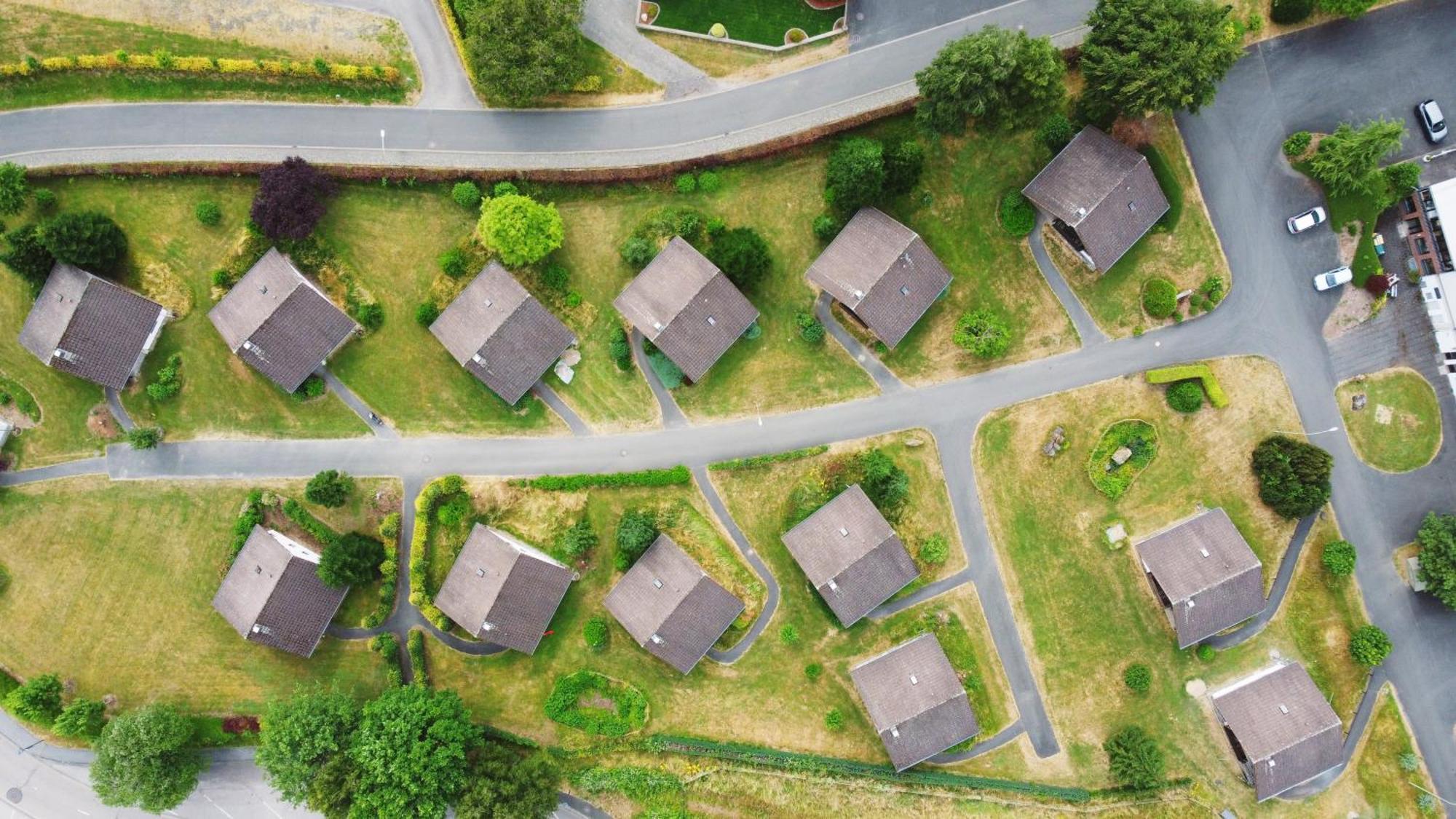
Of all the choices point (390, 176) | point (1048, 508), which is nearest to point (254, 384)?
point (390, 176)

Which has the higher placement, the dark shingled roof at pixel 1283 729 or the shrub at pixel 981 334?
the shrub at pixel 981 334

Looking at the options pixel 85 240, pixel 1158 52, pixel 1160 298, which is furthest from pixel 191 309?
pixel 1160 298

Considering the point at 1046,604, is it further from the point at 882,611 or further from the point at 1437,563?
the point at 1437,563

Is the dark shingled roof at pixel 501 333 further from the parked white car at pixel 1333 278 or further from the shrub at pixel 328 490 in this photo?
the parked white car at pixel 1333 278

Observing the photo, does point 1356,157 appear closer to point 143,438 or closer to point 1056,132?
point 1056,132

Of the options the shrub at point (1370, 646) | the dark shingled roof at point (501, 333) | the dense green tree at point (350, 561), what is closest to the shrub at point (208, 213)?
the dark shingled roof at point (501, 333)

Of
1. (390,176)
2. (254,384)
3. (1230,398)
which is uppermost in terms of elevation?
(390,176)
